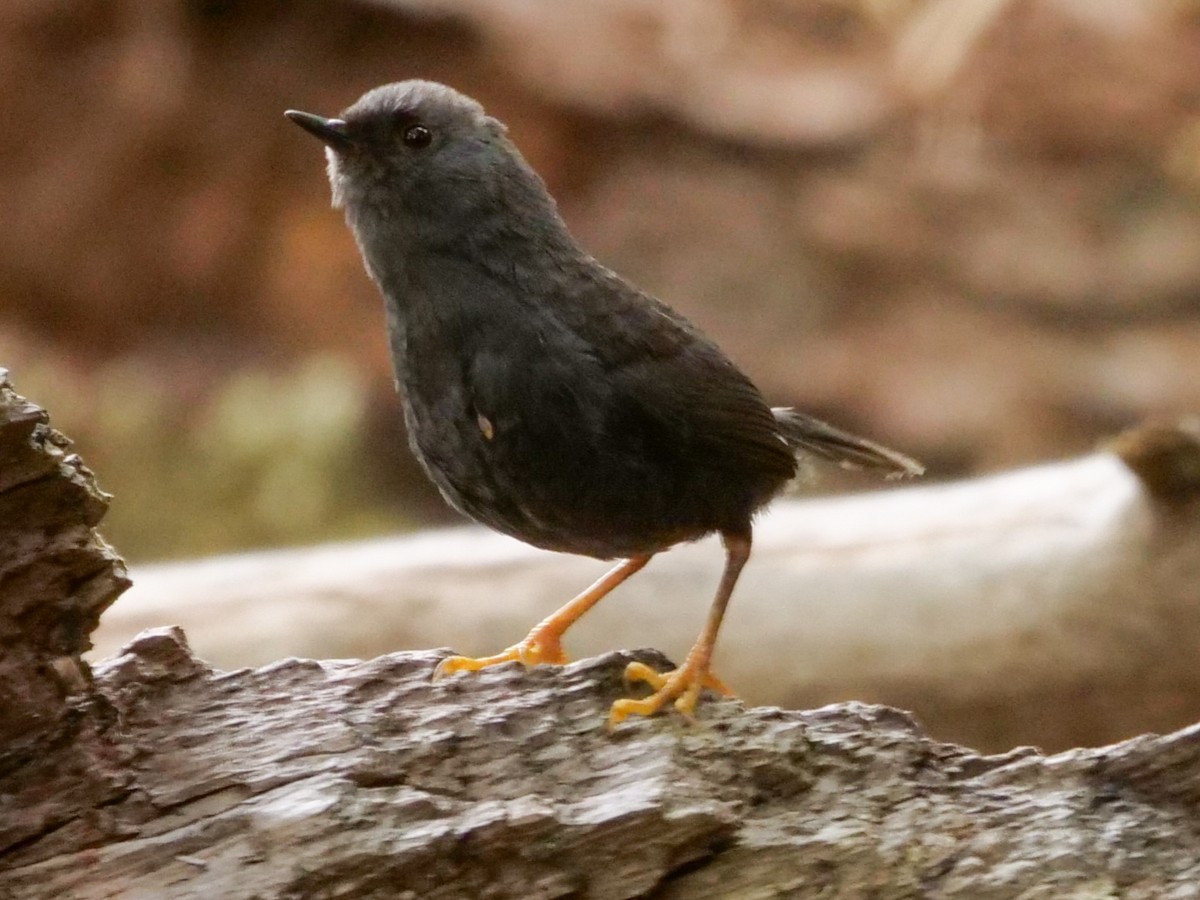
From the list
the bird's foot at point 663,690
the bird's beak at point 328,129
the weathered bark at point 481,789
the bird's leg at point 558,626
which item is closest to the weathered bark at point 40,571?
the weathered bark at point 481,789

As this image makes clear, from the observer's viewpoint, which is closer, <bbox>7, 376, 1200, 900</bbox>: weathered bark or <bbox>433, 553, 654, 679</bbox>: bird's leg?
<bbox>7, 376, 1200, 900</bbox>: weathered bark

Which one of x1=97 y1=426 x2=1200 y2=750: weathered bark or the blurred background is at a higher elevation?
the blurred background

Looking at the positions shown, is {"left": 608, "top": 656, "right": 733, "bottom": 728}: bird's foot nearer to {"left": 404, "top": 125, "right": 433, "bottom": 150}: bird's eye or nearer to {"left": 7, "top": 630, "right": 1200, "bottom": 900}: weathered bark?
{"left": 7, "top": 630, "right": 1200, "bottom": 900}: weathered bark

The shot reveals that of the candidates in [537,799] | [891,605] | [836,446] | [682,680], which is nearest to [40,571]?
[537,799]

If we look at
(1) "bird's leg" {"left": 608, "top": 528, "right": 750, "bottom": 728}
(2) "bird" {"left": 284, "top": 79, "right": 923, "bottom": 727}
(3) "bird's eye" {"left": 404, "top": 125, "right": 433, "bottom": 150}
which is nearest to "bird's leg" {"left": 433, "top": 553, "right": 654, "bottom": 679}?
(2) "bird" {"left": 284, "top": 79, "right": 923, "bottom": 727}

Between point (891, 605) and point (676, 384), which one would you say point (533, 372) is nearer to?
point (676, 384)

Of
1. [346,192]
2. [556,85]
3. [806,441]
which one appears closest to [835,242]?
[556,85]

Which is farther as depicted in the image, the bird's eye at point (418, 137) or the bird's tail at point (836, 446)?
the bird's tail at point (836, 446)

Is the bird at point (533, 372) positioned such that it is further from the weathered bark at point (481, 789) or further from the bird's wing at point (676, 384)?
the weathered bark at point (481, 789)
